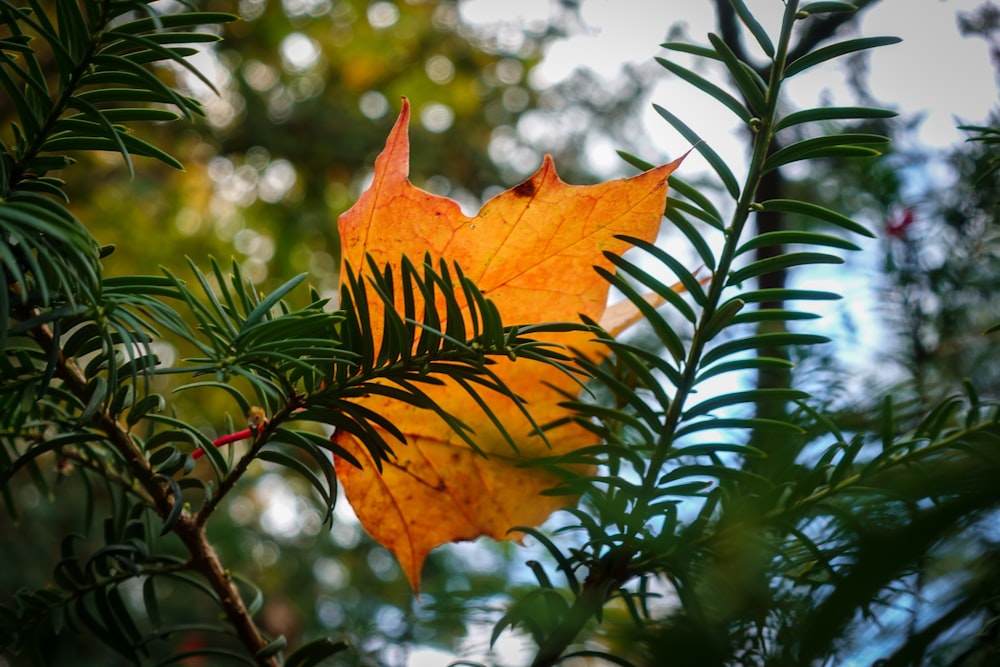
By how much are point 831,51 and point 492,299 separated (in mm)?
130

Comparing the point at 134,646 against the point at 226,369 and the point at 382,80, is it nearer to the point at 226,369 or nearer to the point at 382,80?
the point at 226,369

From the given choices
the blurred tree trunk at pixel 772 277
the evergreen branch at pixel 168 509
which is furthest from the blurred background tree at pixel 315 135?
the evergreen branch at pixel 168 509

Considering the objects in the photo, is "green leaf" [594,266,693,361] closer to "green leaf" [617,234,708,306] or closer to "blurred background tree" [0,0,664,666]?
"green leaf" [617,234,708,306]

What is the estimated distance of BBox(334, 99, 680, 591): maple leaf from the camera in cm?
25

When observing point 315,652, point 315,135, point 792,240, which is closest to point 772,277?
point 792,240

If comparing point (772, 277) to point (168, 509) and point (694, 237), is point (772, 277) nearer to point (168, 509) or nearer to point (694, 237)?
point (694, 237)

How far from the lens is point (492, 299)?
27 centimetres

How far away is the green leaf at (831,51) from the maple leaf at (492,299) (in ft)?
0.15

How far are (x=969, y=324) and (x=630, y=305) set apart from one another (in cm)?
30

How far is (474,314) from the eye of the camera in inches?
9.0

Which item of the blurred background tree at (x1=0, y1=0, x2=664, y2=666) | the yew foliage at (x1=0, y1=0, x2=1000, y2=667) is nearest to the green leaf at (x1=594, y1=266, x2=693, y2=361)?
the yew foliage at (x1=0, y1=0, x2=1000, y2=667)

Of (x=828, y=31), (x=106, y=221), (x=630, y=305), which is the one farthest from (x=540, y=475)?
(x=106, y=221)

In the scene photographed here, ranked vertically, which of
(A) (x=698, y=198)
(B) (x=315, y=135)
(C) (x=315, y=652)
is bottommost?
(C) (x=315, y=652)

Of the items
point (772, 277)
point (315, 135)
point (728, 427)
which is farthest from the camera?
point (315, 135)
